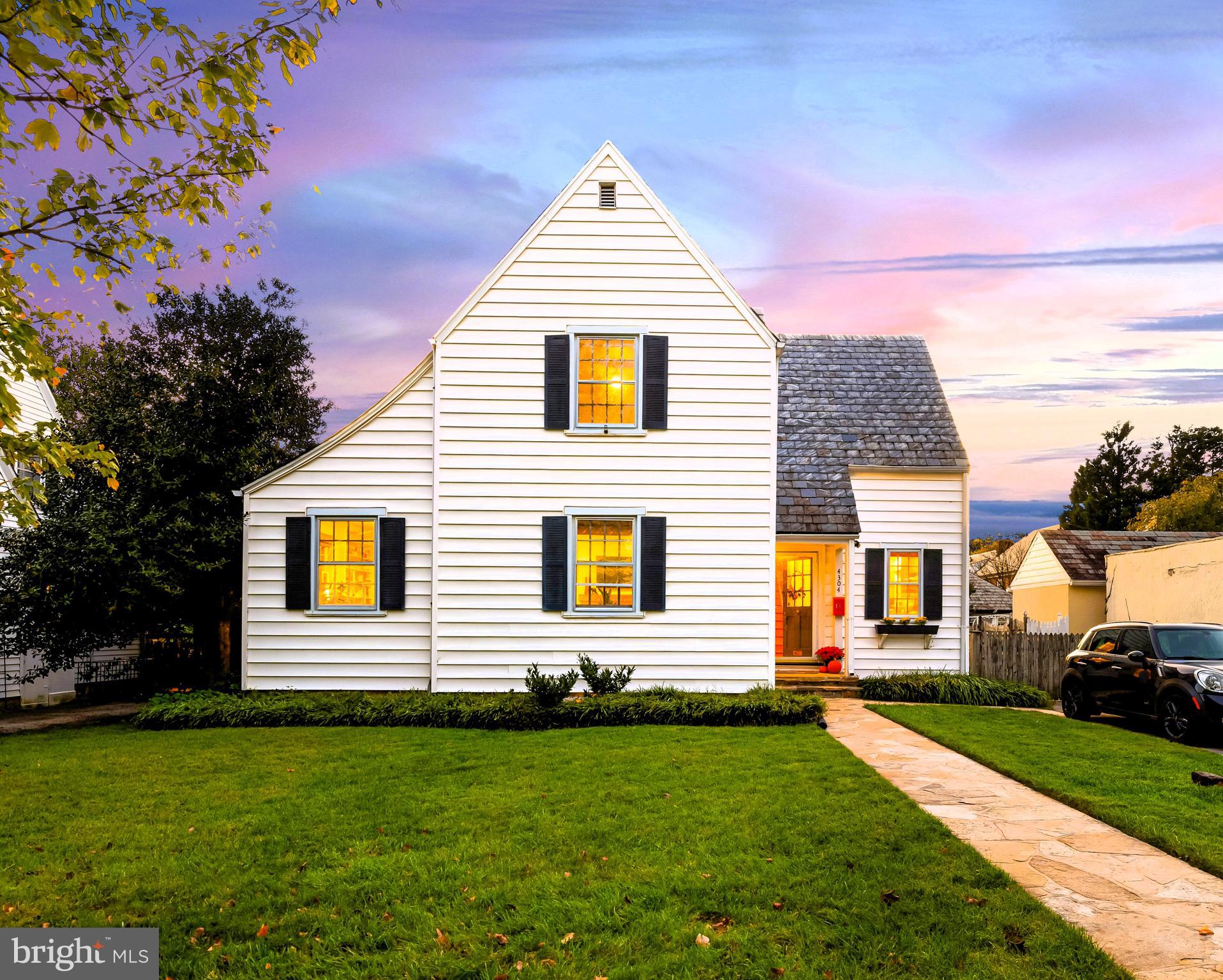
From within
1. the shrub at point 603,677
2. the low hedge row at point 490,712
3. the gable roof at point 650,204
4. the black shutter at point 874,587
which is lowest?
the low hedge row at point 490,712

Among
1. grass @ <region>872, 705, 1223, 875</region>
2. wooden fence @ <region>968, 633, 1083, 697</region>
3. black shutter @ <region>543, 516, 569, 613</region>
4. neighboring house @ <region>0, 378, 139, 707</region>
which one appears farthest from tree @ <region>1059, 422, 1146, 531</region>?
neighboring house @ <region>0, 378, 139, 707</region>

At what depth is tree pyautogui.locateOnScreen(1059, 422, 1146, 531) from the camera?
5103 cm

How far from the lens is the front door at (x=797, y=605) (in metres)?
16.8

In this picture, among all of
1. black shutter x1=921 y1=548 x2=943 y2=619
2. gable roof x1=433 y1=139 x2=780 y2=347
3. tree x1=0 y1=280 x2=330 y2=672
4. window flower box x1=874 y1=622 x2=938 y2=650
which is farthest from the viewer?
black shutter x1=921 y1=548 x2=943 y2=619

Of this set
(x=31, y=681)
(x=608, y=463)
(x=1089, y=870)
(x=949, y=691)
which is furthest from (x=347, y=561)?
(x=949, y=691)

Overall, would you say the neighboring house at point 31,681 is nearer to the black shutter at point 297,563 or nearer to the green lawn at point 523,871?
the black shutter at point 297,563

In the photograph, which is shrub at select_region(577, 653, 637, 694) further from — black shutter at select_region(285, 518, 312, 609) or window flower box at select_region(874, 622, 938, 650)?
window flower box at select_region(874, 622, 938, 650)

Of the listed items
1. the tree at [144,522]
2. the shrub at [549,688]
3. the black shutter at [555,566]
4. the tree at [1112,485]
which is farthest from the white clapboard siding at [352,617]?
the tree at [1112,485]

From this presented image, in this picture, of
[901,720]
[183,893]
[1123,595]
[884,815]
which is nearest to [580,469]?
[901,720]

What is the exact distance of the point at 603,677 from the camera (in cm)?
1203

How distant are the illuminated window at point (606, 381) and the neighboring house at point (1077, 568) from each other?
63.8 feet

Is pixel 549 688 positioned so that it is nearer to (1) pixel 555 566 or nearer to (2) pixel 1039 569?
(1) pixel 555 566

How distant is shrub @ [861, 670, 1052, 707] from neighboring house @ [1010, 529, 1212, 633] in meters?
12.4

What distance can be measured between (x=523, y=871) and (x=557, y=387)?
904 cm
